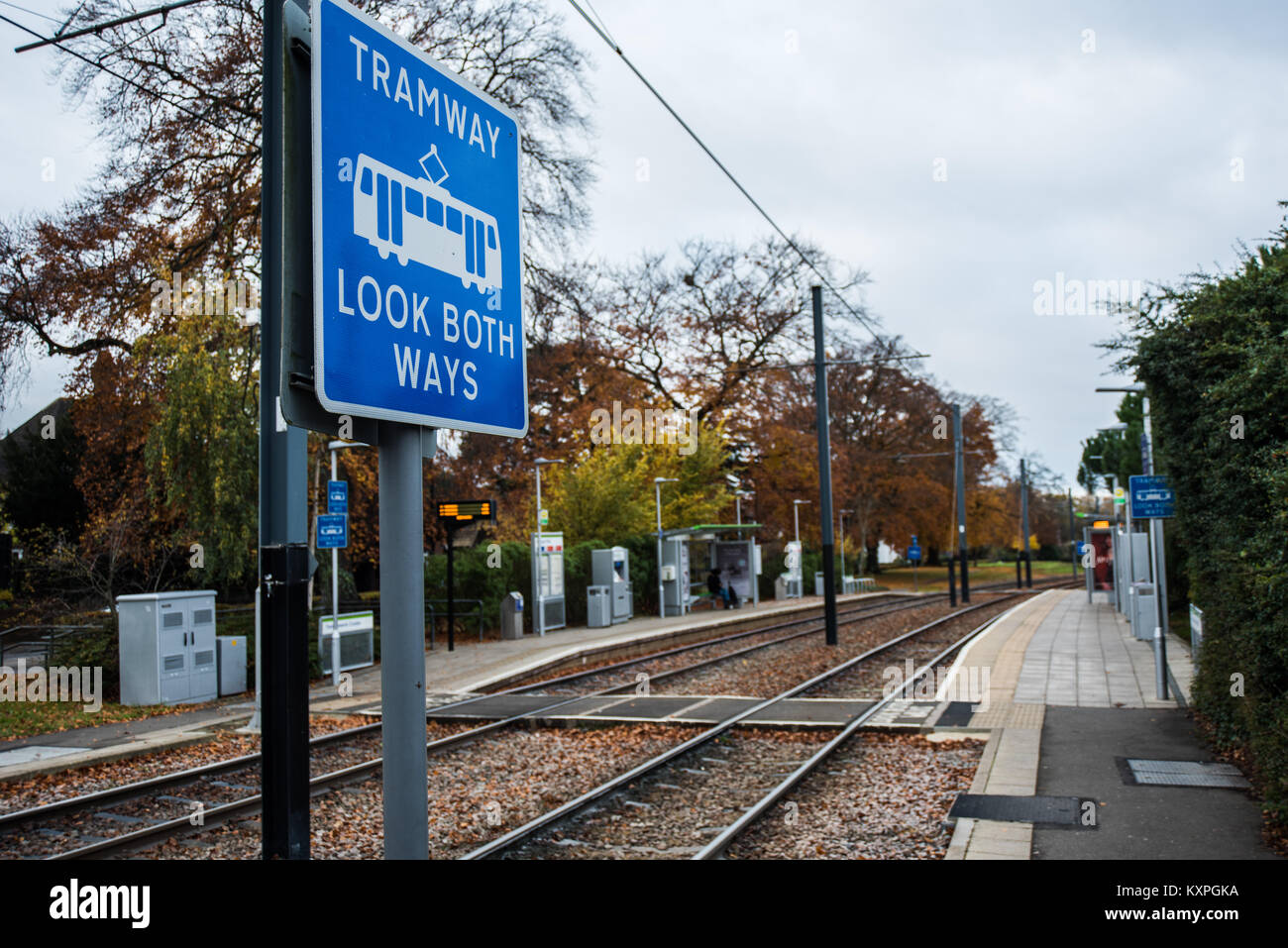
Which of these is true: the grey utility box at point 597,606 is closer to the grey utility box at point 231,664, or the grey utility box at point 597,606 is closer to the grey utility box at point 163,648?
the grey utility box at point 231,664

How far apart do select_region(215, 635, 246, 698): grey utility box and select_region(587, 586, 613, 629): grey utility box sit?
1338 centimetres

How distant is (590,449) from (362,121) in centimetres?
3465

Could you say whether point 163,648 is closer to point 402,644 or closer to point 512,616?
point 512,616

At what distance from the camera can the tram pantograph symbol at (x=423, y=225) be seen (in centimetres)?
212

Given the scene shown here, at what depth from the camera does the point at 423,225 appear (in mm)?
2262

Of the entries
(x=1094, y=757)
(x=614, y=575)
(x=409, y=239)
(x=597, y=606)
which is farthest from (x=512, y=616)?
(x=409, y=239)

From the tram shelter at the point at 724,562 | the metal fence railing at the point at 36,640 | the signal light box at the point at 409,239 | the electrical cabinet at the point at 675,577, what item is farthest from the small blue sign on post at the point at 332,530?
the tram shelter at the point at 724,562

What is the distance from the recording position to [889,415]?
57.6 metres

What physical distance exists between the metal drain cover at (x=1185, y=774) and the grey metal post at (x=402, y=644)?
8.01 metres

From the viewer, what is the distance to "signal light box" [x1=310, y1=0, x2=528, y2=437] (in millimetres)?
2029

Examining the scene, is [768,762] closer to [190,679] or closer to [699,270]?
[190,679]

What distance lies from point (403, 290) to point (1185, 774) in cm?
890

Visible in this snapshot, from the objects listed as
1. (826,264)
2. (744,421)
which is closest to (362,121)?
(826,264)

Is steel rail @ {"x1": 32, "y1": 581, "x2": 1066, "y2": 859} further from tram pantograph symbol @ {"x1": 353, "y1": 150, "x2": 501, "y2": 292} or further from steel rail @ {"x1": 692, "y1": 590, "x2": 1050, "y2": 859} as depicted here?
tram pantograph symbol @ {"x1": 353, "y1": 150, "x2": 501, "y2": 292}
